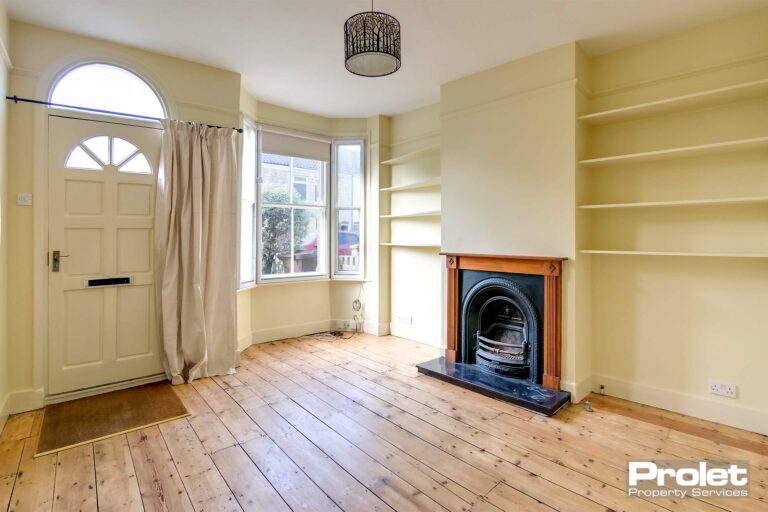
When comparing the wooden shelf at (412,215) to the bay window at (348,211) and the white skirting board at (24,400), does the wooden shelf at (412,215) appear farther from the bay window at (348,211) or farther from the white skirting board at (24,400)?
the white skirting board at (24,400)

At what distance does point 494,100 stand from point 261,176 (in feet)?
8.93

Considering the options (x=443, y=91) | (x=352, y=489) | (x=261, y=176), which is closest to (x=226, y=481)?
(x=352, y=489)

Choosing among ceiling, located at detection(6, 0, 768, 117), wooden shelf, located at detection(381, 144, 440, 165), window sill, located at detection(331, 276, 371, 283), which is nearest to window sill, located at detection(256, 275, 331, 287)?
window sill, located at detection(331, 276, 371, 283)

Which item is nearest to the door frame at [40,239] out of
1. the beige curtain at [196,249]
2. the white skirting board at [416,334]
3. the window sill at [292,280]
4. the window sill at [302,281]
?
the beige curtain at [196,249]

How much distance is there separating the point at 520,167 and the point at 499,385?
1879 mm

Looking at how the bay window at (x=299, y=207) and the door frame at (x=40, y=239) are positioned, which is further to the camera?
the bay window at (x=299, y=207)

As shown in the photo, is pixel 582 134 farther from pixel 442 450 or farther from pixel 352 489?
pixel 352 489

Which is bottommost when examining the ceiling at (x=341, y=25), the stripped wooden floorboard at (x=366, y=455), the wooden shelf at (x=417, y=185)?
the stripped wooden floorboard at (x=366, y=455)

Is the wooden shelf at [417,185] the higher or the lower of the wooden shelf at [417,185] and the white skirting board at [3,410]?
the higher

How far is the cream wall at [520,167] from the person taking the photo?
3.12 metres

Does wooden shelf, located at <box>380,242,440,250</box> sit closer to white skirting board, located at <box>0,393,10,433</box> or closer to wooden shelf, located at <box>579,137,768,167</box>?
wooden shelf, located at <box>579,137,768,167</box>

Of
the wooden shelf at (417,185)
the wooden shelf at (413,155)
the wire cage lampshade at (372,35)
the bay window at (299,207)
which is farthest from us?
the bay window at (299,207)

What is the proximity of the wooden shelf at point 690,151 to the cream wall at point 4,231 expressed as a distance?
425 centimetres

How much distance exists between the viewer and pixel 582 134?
321 centimetres
